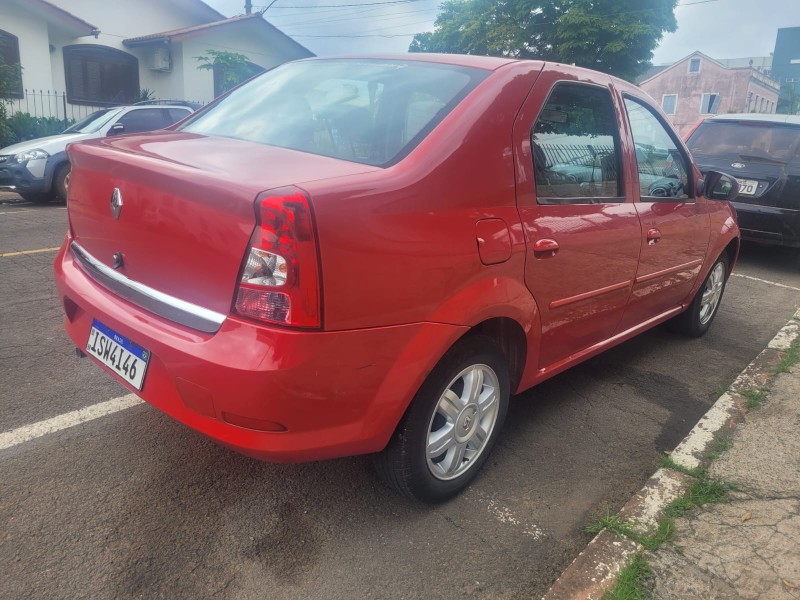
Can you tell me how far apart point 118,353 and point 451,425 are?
4.03ft

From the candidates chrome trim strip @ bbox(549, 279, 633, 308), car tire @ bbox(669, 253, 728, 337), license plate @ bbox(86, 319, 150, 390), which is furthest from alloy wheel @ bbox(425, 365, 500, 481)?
car tire @ bbox(669, 253, 728, 337)

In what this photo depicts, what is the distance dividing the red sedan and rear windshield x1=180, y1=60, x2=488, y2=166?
0.04 ft

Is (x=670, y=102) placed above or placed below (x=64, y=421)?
above

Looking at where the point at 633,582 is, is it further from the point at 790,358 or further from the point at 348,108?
the point at 790,358

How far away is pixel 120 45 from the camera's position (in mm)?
18797

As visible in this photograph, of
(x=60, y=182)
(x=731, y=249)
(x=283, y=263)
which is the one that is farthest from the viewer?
(x=60, y=182)

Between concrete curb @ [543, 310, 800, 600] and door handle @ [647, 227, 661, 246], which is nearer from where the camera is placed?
concrete curb @ [543, 310, 800, 600]

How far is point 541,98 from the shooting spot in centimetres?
269

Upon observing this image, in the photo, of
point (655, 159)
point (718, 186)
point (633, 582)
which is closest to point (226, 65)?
point (718, 186)

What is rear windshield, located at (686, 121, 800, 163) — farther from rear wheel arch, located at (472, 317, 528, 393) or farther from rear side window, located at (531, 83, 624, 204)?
rear wheel arch, located at (472, 317, 528, 393)

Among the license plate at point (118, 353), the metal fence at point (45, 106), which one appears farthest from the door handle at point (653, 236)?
the metal fence at point (45, 106)

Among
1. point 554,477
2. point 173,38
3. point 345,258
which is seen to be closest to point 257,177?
point 345,258

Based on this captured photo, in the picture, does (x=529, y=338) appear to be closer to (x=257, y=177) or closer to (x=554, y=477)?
(x=554, y=477)

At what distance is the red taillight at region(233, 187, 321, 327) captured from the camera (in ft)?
6.14
